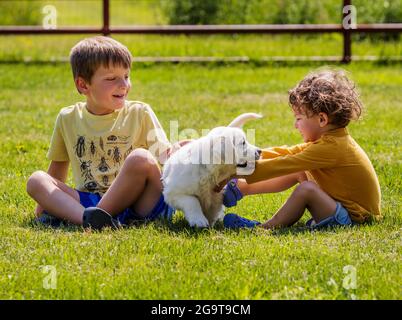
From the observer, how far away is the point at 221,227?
4.79 metres

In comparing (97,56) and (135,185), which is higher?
(97,56)

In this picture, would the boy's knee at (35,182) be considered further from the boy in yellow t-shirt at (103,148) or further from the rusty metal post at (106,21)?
the rusty metal post at (106,21)

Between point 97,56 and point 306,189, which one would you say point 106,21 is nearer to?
point 97,56

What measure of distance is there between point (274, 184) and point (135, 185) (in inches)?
34.4

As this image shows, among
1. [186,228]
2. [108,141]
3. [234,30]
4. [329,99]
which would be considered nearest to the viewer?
[186,228]

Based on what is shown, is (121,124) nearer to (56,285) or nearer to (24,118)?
(56,285)

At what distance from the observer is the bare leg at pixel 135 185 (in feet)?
15.7

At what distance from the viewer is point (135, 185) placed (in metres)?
4.84

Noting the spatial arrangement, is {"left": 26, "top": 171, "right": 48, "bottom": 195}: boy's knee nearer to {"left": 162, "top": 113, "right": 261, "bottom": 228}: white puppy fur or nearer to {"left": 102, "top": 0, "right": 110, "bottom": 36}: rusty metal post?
{"left": 162, "top": 113, "right": 261, "bottom": 228}: white puppy fur

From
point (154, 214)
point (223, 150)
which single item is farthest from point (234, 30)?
point (223, 150)

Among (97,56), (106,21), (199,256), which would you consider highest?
(106,21)

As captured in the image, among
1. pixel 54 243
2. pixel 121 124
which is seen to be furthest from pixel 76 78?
pixel 54 243

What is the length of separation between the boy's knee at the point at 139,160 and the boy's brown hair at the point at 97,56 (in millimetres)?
580

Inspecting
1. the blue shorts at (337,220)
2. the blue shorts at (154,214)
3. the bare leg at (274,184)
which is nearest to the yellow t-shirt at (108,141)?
the blue shorts at (154,214)
